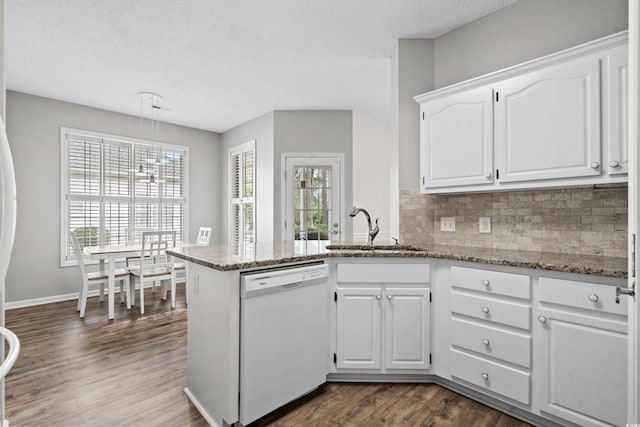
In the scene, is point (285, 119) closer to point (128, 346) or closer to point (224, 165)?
point (224, 165)

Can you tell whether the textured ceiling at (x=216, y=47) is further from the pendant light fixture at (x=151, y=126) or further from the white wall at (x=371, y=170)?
the white wall at (x=371, y=170)

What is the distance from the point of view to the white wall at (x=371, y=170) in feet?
16.3

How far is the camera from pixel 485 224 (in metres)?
2.53

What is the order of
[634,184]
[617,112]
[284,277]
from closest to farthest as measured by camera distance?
→ [634,184] → [617,112] → [284,277]

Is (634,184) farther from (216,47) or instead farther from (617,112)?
(216,47)

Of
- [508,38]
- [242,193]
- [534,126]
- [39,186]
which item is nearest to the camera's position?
[534,126]

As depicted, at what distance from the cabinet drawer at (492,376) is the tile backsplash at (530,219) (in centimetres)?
86

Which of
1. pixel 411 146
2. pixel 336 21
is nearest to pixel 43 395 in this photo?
pixel 411 146

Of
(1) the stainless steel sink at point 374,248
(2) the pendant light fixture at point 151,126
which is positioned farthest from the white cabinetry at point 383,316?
(2) the pendant light fixture at point 151,126

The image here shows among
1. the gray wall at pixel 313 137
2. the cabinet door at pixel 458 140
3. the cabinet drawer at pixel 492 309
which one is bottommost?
the cabinet drawer at pixel 492 309

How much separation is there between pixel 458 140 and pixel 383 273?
1109mm

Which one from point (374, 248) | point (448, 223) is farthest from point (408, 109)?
point (374, 248)

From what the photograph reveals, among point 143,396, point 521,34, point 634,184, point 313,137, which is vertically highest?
point 521,34

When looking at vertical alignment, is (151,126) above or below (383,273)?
above
